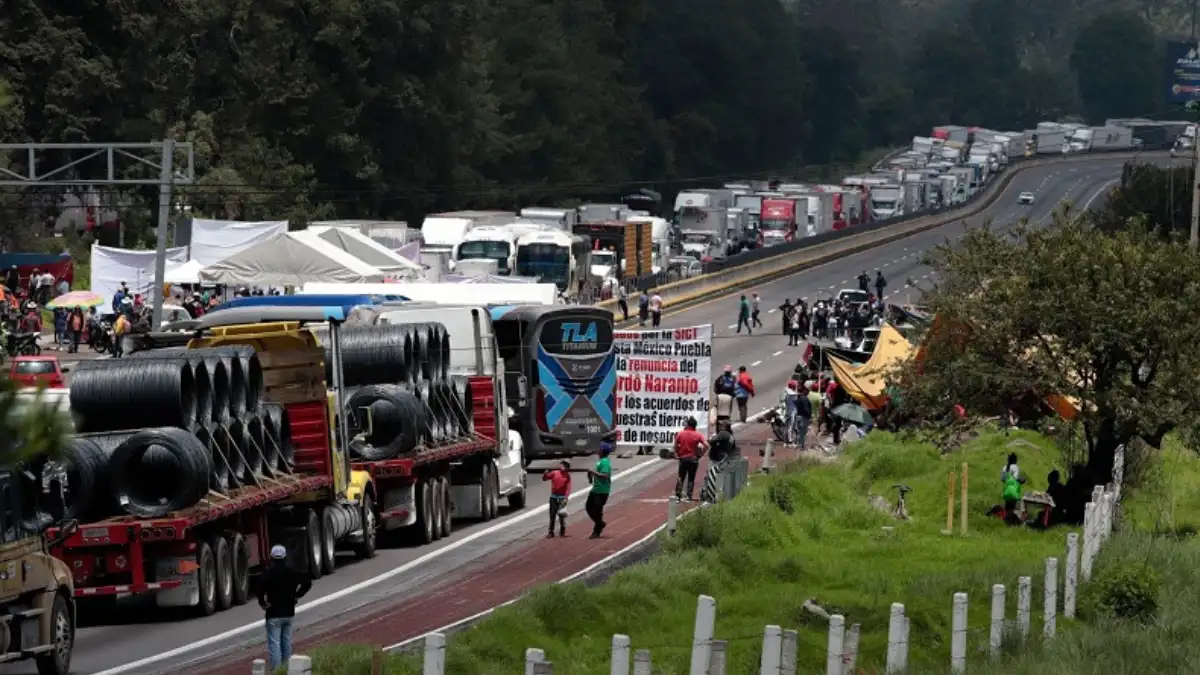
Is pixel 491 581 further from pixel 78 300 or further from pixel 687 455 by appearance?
pixel 78 300

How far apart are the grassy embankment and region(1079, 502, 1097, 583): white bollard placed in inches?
11.3

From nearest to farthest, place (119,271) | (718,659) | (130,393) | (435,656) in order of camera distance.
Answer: (435,656)
(718,659)
(130,393)
(119,271)

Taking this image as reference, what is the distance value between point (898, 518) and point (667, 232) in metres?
65.5

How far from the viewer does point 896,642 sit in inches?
694

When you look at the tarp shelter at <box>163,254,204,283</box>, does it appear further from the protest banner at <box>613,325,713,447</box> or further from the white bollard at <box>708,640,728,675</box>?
the white bollard at <box>708,640,728,675</box>

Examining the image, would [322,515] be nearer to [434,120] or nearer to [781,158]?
[434,120]

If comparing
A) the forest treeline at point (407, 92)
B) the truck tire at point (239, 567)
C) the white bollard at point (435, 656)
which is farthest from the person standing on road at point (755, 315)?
the white bollard at point (435, 656)

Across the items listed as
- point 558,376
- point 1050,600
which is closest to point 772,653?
point 1050,600

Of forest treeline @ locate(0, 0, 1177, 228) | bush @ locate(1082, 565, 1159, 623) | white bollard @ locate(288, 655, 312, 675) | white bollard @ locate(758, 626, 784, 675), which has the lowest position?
bush @ locate(1082, 565, 1159, 623)

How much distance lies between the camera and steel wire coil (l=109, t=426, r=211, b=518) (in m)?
24.0

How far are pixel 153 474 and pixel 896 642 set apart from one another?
30.3 ft

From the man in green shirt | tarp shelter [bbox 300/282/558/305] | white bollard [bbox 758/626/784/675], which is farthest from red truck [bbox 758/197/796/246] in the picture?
white bollard [bbox 758/626/784/675]

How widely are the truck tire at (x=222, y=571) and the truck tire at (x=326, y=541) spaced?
110 inches

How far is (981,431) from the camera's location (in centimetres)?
4781
